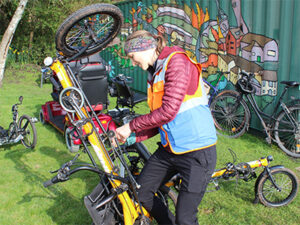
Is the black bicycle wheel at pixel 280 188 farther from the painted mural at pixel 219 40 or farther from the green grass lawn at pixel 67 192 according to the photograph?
the painted mural at pixel 219 40

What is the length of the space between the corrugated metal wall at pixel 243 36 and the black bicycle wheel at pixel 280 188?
2.33m

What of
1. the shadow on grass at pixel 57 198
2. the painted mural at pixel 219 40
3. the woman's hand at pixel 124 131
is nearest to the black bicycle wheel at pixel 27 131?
the shadow on grass at pixel 57 198

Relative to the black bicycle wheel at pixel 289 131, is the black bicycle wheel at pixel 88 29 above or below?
above

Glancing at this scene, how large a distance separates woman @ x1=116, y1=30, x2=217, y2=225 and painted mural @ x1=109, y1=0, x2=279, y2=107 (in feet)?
13.5

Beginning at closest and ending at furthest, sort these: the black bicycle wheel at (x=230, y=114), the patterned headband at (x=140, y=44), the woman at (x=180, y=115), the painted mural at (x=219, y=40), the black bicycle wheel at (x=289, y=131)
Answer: the woman at (x=180, y=115), the patterned headband at (x=140, y=44), the black bicycle wheel at (x=289, y=131), the painted mural at (x=219, y=40), the black bicycle wheel at (x=230, y=114)

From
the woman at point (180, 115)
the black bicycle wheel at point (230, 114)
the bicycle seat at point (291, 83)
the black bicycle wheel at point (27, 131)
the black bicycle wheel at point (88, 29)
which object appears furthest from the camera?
the black bicycle wheel at point (230, 114)

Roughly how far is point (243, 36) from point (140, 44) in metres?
4.69

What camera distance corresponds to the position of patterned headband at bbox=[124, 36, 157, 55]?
88.4 inches

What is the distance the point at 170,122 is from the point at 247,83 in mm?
4154

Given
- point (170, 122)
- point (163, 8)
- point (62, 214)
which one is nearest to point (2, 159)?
point (62, 214)

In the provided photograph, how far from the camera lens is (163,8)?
891 cm

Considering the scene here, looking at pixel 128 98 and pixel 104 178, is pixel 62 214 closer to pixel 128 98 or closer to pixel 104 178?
pixel 104 178

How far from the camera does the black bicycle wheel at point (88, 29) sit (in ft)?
7.95

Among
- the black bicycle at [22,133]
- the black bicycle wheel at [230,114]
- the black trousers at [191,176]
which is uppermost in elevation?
the black trousers at [191,176]
